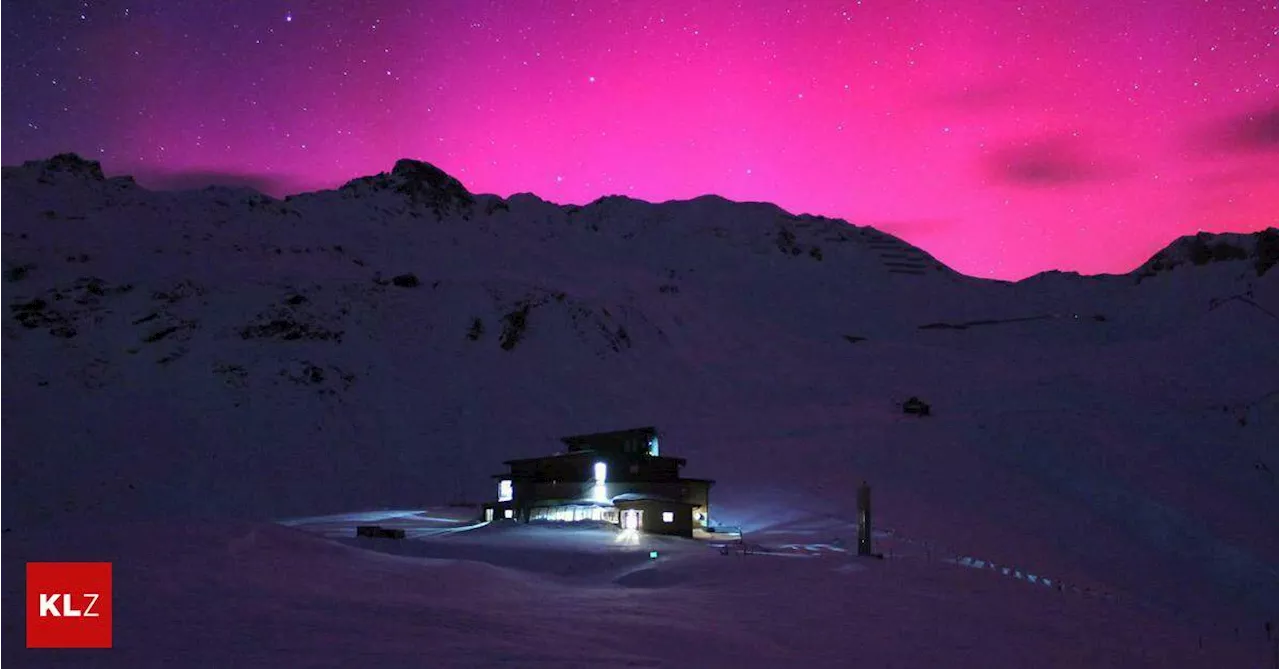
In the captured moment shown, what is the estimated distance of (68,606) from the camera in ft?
48.3

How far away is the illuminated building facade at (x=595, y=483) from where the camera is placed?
155 ft

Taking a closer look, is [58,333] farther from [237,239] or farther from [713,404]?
[713,404]

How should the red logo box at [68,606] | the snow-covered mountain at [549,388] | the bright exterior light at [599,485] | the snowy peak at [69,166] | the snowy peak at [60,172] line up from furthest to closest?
the snowy peak at [69,166], the snowy peak at [60,172], the snow-covered mountain at [549,388], the bright exterior light at [599,485], the red logo box at [68,606]

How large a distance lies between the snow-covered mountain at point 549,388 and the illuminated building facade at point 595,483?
3.69 meters

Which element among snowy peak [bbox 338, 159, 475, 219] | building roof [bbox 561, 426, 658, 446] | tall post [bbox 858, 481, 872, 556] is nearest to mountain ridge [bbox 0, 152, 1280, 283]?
snowy peak [bbox 338, 159, 475, 219]

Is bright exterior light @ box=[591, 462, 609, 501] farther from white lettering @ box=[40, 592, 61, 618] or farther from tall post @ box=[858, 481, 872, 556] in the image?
white lettering @ box=[40, 592, 61, 618]

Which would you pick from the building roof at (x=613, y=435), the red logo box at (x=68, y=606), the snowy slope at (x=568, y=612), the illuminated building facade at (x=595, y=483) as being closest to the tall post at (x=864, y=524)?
the snowy slope at (x=568, y=612)

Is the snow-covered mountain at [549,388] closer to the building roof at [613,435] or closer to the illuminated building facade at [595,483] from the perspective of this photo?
the illuminated building facade at [595,483]

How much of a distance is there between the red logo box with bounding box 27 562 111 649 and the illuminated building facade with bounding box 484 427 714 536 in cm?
2885

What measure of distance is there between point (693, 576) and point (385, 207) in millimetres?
133919

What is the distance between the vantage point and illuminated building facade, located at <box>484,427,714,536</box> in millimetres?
47188

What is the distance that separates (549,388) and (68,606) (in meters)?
72.7

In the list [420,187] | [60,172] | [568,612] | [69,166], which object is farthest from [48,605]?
[420,187]

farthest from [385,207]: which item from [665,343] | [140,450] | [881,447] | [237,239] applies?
[881,447]
